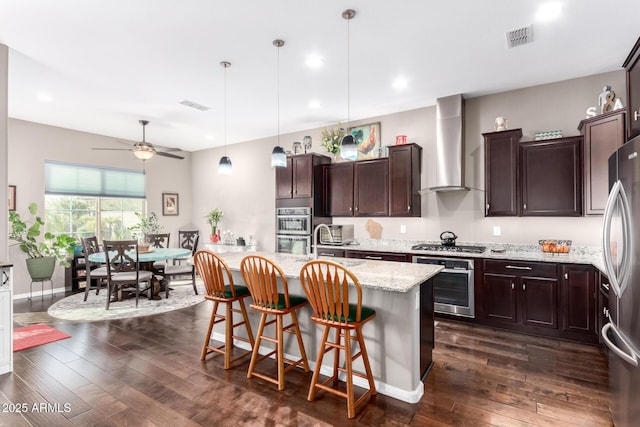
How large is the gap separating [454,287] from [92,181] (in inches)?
268

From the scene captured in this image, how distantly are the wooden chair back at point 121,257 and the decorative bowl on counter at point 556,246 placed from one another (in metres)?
5.49

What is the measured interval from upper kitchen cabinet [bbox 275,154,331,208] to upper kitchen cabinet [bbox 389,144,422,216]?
1.30 metres

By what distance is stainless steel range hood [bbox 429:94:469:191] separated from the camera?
14.8 ft

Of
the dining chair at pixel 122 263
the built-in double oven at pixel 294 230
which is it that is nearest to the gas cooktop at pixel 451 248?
the built-in double oven at pixel 294 230

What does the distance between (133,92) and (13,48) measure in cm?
129

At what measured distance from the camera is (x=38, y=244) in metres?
5.68

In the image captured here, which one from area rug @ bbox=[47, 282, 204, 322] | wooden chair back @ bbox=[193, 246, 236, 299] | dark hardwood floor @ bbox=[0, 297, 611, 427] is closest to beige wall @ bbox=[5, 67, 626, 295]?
area rug @ bbox=[47, 282, 204, 322]

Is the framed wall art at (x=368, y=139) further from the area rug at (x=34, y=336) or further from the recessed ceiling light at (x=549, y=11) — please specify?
the area rug at (x=34, y=336)

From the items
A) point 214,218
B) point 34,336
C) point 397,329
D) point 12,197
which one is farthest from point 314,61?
point 12,197

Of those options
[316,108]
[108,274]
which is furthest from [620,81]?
[108,274]

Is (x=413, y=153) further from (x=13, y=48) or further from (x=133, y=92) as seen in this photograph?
(x=13, y=48)

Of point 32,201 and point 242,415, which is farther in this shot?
point 32,201

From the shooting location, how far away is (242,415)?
89.4 inches

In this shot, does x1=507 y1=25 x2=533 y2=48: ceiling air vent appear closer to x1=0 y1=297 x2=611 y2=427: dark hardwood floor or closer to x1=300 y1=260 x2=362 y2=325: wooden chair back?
x1=300 y1=260 x2=362 y2=325: wooden chair back
